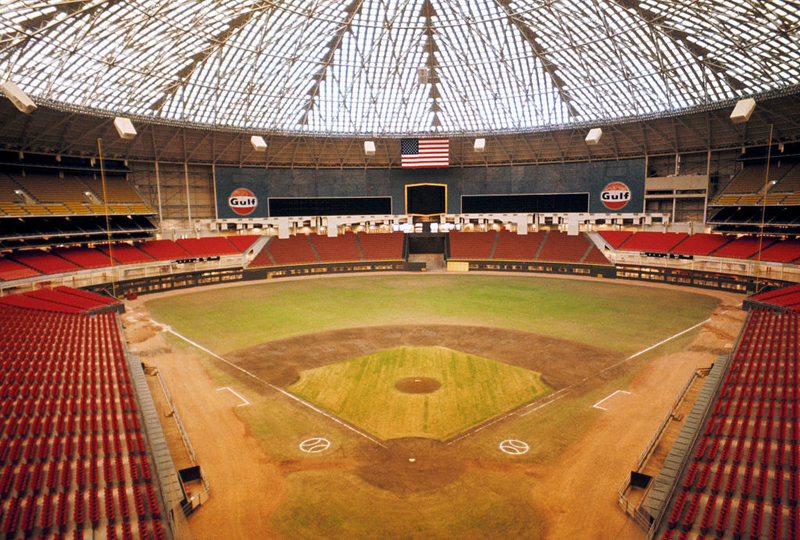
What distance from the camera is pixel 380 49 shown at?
150 ft

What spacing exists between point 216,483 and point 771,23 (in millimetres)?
45186

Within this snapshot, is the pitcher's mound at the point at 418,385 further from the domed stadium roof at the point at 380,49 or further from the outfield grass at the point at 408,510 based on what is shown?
the domed stadium roof at the point at 380,49

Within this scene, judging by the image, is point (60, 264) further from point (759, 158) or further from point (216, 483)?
point (759, 158)

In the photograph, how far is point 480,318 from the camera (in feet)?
109

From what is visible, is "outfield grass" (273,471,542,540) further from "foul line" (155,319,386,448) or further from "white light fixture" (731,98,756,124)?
"white light fixture" (731,98,756,124)

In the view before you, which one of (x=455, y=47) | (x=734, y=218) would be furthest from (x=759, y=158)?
(x=455, y=47)

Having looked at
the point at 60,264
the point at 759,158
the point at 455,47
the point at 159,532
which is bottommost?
the point at 159,532

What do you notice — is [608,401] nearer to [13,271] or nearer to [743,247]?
[743,247]

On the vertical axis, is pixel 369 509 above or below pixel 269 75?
below

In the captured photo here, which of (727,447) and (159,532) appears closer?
(159,532)

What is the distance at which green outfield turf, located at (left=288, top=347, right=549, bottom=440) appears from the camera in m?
17.2

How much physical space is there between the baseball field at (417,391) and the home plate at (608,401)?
0.40 metres

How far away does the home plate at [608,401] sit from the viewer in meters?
18.2

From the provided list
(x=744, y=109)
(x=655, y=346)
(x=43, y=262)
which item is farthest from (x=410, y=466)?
(x=43, y=262)
